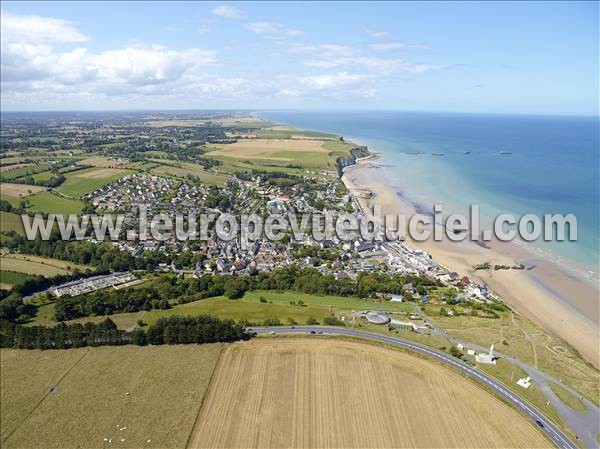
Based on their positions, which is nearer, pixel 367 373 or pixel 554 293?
pixel 367 373

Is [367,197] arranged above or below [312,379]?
above

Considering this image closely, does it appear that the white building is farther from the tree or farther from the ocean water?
the ocean water

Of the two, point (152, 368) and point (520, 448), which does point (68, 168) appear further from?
point (520, 448)

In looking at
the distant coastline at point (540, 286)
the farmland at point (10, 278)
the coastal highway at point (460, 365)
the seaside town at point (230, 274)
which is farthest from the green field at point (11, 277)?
the distant coastline at point (540, 286)

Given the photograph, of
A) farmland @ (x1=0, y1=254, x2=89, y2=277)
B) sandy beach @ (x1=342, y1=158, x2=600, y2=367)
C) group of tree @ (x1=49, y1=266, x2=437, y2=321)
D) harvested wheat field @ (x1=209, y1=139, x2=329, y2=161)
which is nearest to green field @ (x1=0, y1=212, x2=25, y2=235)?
farmland @ (x1=0, y1=254, x2=89, y2=277)

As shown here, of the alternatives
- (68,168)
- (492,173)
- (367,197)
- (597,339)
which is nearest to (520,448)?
(597,339)

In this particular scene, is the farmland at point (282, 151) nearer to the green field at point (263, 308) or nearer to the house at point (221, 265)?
the house at point (221, 265)

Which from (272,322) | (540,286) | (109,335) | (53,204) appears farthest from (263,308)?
(53,204)

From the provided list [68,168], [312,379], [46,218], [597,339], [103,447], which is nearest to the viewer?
[103,447]
